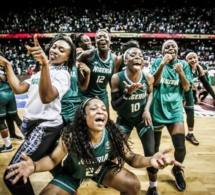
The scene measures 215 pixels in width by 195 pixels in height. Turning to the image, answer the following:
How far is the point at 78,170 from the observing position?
2.04 m

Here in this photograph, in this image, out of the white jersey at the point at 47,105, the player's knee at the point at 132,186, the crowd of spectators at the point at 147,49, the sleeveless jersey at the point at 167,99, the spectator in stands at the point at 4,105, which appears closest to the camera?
the white jersey at the point at 47,105

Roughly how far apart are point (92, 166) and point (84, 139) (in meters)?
0.22

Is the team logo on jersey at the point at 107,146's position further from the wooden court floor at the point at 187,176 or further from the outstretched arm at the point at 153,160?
the wooden court floor at the point at 187,176

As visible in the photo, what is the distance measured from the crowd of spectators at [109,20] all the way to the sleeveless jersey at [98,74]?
19872mm

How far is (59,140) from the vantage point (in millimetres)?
2006

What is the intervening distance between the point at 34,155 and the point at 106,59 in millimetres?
1915

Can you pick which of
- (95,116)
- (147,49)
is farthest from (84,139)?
(147,49)

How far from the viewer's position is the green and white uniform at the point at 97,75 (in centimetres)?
342

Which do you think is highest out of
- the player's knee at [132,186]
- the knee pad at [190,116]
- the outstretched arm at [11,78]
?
the outstretched arm at [11,78]

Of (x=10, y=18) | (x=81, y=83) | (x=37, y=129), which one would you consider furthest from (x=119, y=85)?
(x=10, y=18)

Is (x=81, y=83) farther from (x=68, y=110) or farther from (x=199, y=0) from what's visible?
(x=199, y=0)

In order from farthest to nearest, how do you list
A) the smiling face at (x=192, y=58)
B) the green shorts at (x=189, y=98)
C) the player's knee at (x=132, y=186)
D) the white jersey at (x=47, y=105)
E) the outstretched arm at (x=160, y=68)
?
the green shorts at (x=189, y=98)
the smiling face at (x=192, y=58)
the outstretched arm at (x=160, y=68)
the player's knee at (x=132, y=186)
the white jersey at (x=47, y=105)

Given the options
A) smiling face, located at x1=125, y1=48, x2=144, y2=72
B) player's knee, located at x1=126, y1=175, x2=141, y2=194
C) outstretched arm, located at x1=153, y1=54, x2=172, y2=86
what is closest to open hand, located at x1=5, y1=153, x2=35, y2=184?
player's knee, located at x1=126, y1=175, x2=141, y2=194

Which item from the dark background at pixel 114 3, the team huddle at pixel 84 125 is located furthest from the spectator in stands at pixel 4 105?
the dark background at pixel 114 3
